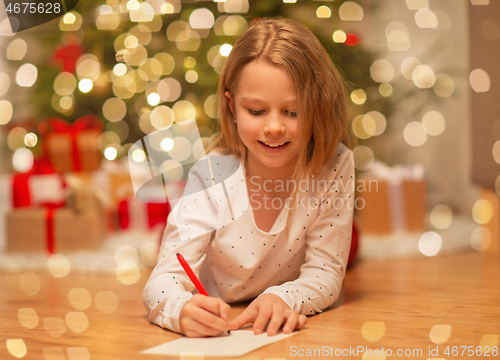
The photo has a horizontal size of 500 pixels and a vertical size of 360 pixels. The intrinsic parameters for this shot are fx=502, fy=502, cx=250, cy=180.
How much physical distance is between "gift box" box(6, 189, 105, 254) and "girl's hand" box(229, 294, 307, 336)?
0.80m

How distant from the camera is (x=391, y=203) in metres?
1.53

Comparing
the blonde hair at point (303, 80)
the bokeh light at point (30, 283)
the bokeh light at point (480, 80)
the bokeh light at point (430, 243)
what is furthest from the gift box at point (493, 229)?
the bokeh light at point (30, 283)

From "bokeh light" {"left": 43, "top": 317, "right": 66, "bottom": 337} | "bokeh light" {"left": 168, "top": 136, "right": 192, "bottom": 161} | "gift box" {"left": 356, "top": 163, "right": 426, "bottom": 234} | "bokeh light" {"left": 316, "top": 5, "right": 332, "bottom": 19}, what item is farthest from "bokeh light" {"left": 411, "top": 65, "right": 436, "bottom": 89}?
"bokeh light" {"left": 43, "top": 317, "right": 66, "bottom": 337}

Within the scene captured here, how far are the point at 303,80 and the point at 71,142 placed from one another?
1033mm

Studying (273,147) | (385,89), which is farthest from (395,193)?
(273,147)

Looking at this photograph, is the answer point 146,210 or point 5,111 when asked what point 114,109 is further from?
point 5,111

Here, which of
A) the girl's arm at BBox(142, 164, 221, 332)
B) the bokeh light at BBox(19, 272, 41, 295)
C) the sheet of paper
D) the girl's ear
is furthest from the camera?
the bokeh light at BBox(19, 272, 41, 295)

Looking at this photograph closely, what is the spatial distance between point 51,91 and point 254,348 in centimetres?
127

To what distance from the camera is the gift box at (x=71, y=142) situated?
4.92 feet

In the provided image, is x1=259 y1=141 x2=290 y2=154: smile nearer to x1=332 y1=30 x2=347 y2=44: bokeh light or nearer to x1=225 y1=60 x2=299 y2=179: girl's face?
x1=225 y1=60 x2=299 y2=179: girl's face

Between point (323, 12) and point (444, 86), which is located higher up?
point (323, 12)

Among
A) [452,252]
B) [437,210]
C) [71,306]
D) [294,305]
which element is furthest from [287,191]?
[437,210]

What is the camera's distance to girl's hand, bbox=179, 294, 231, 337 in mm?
583

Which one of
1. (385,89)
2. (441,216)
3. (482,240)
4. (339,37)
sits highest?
(339,37)
